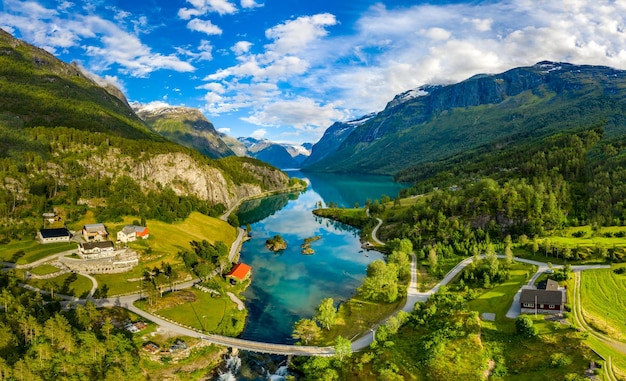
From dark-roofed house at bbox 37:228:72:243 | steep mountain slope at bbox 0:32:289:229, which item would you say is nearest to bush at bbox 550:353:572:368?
dark-roofed house at bbox 37:228:72:243

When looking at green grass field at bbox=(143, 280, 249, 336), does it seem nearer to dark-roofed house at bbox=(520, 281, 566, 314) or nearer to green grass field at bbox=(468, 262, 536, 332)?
green grass field at bbox=(468, 262, 536, 332)

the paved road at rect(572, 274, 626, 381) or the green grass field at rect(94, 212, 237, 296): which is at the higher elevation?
the green grass field at rect(94, 212, 237, 296)

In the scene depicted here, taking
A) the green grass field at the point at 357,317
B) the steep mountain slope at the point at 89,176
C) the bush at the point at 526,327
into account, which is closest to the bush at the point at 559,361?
the bush at the point at 526,327

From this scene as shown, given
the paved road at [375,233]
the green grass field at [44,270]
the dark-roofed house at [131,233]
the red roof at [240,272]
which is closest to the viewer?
the green grass field at [44,270]

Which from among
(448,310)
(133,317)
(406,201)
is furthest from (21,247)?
(406,201)

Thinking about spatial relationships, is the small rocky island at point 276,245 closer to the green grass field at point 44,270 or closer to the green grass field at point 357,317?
the green grass field at point 357,317

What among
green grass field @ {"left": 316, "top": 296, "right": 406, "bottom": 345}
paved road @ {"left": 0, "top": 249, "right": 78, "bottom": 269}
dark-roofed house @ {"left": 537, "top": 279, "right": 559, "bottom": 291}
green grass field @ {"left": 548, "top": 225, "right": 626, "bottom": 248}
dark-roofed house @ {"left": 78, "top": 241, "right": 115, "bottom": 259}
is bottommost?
green grass field @ {"left": 316, "top": 296, "right": 406, "bottom": 345}
